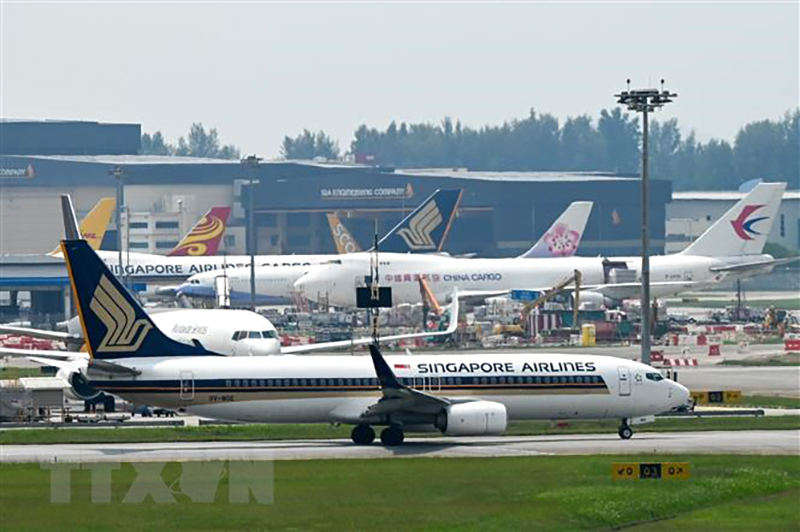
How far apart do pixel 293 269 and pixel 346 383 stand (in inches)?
3314

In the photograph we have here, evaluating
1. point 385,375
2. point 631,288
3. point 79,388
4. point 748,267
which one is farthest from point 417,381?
point 748,267

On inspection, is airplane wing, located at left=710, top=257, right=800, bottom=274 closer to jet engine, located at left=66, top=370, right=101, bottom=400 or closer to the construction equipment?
the construction equipment

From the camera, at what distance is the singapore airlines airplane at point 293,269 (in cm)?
13438

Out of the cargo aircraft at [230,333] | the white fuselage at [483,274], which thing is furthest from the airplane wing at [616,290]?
the cargo aircraft at [230,333]

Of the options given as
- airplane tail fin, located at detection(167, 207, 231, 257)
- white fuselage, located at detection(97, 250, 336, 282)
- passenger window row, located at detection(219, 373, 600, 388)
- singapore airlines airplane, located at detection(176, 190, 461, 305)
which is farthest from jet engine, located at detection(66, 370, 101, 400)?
airplane tail fin, located at detection(167, 207, 231, 257)

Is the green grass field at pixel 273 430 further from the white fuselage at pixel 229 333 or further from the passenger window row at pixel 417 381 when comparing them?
the white fuselage at pixel 229 333

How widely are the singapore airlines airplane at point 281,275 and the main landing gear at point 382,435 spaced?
7092 centimetres

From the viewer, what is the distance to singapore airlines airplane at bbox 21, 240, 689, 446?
181 ft

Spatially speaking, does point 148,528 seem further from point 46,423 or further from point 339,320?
point 339,320

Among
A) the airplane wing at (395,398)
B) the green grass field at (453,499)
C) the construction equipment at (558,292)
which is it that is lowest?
the green grass field at (453,499)

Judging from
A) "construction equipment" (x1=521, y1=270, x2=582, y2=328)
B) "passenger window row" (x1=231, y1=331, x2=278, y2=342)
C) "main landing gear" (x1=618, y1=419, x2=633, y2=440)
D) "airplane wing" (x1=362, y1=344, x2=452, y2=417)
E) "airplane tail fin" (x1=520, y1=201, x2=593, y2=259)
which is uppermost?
"airplane tail fin" (x1=520, y1=201, x2=593, y2=259)

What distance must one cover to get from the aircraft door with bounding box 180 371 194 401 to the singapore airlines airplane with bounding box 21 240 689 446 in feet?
0.10

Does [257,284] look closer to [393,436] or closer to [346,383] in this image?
[346,383]

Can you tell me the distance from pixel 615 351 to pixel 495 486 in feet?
181
